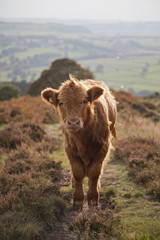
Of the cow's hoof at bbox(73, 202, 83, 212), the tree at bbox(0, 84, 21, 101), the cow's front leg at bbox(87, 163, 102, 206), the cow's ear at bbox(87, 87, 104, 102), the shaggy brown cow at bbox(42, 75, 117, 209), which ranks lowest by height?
the tree at bbox(0, 84, 21, 101)

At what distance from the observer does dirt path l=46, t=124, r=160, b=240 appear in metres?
4.03

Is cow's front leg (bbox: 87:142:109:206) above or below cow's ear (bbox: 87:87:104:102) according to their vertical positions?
below

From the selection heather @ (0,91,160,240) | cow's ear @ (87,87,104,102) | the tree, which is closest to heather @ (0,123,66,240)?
heather @ (0,91,160,240)

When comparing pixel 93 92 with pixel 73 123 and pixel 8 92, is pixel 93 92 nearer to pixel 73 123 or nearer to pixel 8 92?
pixel 73 123

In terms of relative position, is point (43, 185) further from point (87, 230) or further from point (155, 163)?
point (155, 163)

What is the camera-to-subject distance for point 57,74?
88.6 ft

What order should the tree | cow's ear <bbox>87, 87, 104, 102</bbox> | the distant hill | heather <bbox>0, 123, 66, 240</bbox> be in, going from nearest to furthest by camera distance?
heather <bbox>0, 123, 66, 240</bbox>
cow's ear <bbox>87, 87, 104, 102</bbox>
the distant hill
the tree

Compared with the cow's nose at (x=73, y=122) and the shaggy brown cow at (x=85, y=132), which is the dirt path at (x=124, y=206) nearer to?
the shaggy brown cow at (x=85, y=132)

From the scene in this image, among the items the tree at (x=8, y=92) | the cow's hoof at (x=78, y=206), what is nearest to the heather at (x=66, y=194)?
the cow's hoof at (x=78, y=206)

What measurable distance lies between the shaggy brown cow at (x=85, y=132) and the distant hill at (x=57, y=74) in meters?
20.5

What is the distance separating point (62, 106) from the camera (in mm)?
4449

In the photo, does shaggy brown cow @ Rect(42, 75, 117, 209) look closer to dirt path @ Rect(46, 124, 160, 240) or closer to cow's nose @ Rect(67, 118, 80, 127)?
cow's nose @ Rect(67, 118, 80, 127)

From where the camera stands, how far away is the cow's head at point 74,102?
4.16 meters

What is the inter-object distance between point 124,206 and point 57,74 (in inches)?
907
